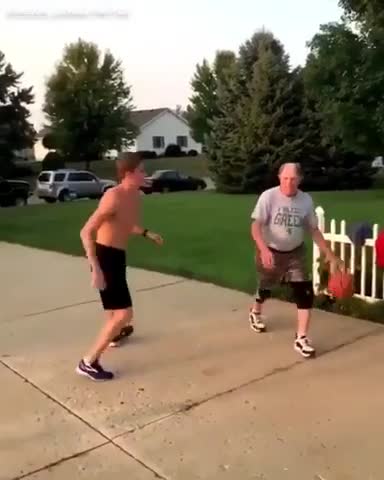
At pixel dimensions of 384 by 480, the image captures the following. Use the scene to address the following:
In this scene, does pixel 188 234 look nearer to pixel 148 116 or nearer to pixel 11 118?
pixel 11 118

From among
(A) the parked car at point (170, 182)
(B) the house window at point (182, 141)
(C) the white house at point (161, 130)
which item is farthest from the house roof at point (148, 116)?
(A) the parked car at point (170, 182)

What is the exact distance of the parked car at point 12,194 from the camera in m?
26.8

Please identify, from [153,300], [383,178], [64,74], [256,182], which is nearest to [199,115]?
[64,74]

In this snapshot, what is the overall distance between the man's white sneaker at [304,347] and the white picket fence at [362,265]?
5.28 ft

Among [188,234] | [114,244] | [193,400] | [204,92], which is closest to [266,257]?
[114,244]

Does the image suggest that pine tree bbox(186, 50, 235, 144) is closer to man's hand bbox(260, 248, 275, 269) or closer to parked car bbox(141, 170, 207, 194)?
parked car bbox(141, 170, 207, 194)

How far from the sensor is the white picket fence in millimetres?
6016

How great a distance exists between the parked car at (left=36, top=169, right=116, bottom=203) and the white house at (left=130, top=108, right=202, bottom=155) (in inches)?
1552

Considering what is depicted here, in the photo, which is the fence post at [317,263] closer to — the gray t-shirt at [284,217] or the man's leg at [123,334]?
the gray t-shirt at [284,217]

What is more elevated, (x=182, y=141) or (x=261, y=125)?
(x=182, y=141)

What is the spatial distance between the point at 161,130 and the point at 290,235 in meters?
68.7

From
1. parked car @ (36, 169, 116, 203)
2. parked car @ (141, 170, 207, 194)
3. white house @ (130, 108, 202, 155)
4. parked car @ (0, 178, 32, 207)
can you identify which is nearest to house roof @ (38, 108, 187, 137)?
white house @ (130, 108, 202, 155)

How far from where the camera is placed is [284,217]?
15.3 ft

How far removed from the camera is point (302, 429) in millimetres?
3393
